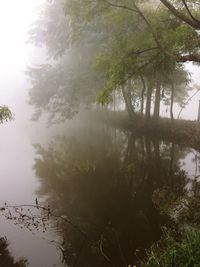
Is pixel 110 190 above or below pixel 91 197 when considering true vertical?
above

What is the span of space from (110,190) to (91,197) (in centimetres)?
115

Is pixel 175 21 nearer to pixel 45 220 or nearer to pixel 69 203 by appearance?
pixel 69 203

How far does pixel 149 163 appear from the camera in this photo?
1911cm

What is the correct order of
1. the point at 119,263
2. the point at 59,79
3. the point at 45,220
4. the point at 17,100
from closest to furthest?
1. the point at 119,263
2. the point at 45,220
3. the point at 59,79
4. the point at 17,100

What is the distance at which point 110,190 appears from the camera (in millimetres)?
14656

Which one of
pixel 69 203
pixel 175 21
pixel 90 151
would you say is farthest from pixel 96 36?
pixel 69 203

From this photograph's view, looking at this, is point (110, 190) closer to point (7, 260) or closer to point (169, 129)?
point (7, 260)

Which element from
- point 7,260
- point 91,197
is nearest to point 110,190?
point 91,197

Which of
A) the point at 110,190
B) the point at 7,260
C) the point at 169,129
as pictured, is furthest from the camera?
the point at 169,129

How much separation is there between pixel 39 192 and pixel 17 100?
231ft

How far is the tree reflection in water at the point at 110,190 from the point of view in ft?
31.2

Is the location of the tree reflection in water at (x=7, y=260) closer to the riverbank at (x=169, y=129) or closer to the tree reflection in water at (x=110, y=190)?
the tree reflection in water at (x=110, y=190)

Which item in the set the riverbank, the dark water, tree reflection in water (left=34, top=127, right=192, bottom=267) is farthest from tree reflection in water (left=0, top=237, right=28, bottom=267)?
the riverbank

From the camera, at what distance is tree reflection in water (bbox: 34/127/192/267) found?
9.52m
